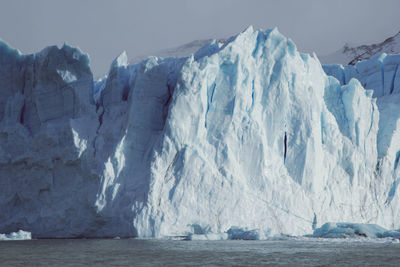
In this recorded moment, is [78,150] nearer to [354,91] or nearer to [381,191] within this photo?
[354,91]

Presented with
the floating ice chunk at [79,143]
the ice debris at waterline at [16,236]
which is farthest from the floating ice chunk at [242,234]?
the ice debris at waterline at [16,236]

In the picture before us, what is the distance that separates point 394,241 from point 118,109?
372 inches

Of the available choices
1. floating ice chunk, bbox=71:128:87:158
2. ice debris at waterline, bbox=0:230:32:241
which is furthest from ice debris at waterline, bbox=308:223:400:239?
ice debris at waterline, bbox=0:230:32:241

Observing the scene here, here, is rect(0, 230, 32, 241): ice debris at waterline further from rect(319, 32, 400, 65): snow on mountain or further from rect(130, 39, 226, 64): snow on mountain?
rect(319, 32, 400, 65): snow on mountain

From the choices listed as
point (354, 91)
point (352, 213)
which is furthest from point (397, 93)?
point (352, 213)

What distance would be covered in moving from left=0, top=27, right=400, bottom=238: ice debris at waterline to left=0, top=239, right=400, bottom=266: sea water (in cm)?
251

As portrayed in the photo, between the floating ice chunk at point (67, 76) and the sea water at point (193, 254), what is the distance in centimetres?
651

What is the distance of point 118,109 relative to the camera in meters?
19.7

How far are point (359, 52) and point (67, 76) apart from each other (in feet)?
89.4

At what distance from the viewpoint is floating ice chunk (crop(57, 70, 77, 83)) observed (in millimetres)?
19859

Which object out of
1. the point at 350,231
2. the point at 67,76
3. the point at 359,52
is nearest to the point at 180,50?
the point at 359,52

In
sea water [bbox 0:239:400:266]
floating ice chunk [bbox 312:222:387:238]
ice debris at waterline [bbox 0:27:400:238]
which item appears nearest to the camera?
sea water [bbox 0:239:400:266]

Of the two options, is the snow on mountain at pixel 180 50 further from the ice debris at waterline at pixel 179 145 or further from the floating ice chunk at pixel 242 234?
the floating ice chunk at pixel 242 234

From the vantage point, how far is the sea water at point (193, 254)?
37.1 ft
